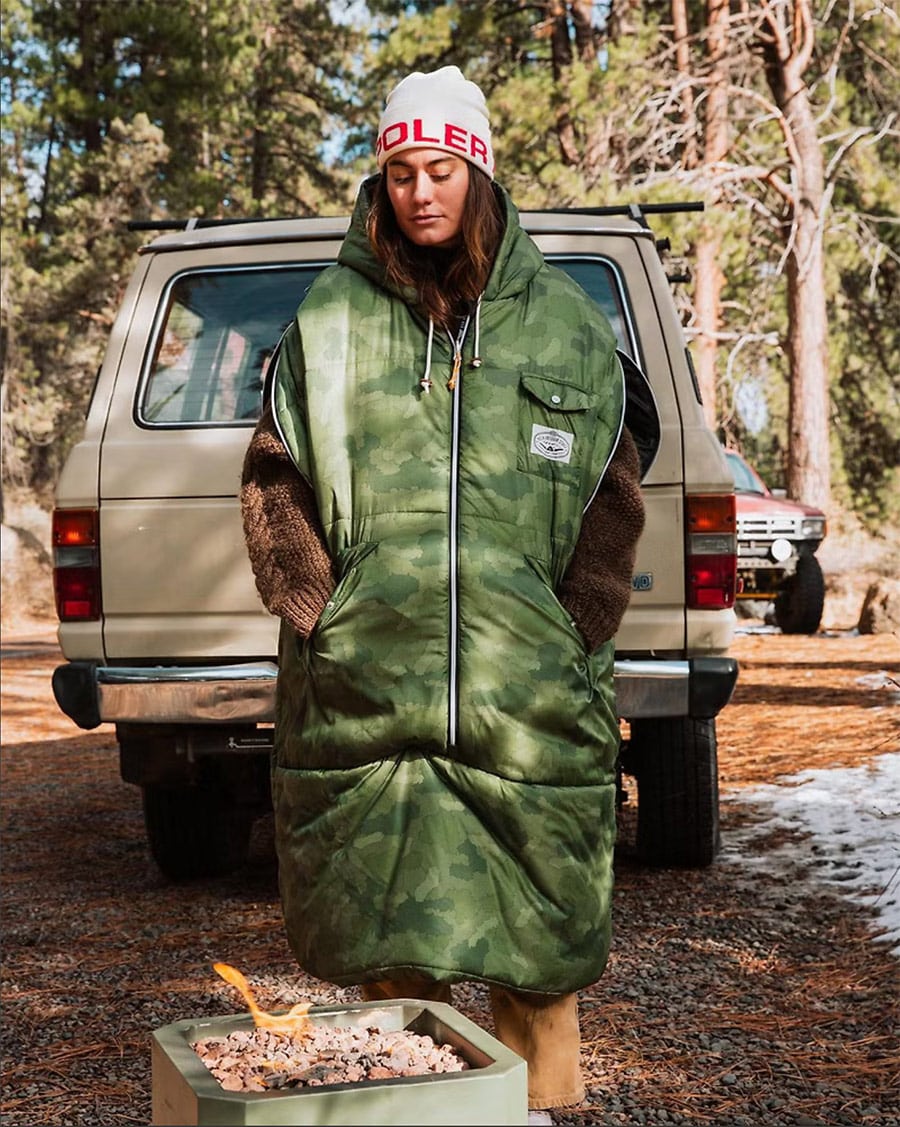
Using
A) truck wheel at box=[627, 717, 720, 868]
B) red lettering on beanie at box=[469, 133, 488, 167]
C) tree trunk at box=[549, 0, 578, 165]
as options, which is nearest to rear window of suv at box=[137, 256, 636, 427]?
truck wheel at box=[627, 717, 720, 868]

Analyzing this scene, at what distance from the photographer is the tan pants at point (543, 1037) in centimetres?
252

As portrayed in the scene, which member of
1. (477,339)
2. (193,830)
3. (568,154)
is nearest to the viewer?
(477,339)

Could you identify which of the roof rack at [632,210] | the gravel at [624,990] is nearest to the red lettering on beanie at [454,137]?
the gravel at [624,990]

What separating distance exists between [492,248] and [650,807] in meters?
3.11

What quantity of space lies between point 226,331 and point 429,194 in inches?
102

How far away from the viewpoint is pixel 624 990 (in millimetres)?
4090

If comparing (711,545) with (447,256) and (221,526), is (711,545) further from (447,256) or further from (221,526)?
(447,256)

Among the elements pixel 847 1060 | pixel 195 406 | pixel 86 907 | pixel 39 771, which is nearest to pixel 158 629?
pixel 195 406

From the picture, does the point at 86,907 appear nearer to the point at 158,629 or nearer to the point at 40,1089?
the point at 158,629

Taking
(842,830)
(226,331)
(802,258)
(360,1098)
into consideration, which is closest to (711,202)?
(802,258)

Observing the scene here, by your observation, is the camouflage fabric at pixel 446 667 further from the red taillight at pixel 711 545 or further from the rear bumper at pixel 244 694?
the red taillight at pixel 711 545

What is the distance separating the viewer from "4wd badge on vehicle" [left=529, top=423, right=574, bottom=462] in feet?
7.94

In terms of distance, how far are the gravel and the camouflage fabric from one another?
3.52 feet

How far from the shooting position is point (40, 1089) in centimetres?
350
